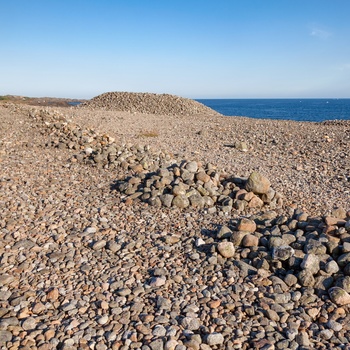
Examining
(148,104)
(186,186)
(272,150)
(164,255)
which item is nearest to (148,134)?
(272,150)

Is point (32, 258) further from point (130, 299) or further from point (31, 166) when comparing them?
point (31, 166)

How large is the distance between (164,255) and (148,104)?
2650cm

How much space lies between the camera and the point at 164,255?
529 centimetres

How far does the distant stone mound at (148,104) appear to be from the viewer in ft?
94.3

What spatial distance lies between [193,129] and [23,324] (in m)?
14.8

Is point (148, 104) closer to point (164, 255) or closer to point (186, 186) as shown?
point (186, 186)

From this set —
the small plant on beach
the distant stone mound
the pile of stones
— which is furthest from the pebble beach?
the distant stone mound

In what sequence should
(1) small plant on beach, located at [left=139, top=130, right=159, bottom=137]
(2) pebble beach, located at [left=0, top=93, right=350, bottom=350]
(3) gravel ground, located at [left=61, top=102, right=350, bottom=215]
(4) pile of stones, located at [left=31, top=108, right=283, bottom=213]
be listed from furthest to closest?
(1) small plant on beach, located at [left=139, top=130, right=159, bottom=137]
(3) gravel ground, located at [left=61, top=102, right=350, bottom=215]
(4) pile of stones, located at [left=31, top=108, right=283, bottom=213]
(2) pebble beach, located at [left=0, top=93, right=350, bottom=350]

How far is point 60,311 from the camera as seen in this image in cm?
402

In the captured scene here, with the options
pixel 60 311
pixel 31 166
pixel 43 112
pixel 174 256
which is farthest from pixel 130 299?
pixel 43 112

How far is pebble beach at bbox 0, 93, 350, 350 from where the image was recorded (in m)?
3.77

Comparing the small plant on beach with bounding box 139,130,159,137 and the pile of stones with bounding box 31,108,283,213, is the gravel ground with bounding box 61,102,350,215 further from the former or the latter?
the pile of stones with bounding box 31,108,283,213

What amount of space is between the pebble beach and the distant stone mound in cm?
1872

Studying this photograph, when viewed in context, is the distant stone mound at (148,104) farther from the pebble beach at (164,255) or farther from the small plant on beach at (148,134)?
the pebble beach at (164,255)
